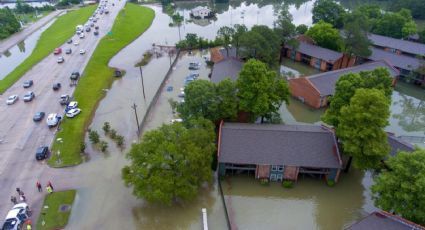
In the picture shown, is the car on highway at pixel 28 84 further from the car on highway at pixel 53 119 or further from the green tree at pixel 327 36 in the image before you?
the green tree at pixel 327 36

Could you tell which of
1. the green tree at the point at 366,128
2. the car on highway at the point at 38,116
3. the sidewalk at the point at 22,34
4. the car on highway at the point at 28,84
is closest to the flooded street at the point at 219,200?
the green tree at the point at 366,128

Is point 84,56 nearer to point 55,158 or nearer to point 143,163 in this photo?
point 55,158

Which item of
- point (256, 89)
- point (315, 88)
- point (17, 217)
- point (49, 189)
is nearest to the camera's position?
point (17, 217)

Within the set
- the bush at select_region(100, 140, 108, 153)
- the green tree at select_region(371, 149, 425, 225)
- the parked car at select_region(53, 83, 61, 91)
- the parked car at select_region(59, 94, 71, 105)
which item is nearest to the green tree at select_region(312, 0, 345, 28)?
the green tree at select_region(371, 149, 425, 225)

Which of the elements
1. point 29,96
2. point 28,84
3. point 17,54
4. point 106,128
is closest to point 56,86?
point 29,96

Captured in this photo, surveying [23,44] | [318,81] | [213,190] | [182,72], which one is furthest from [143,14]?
[213,190]

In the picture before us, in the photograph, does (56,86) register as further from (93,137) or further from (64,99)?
(93,137)
